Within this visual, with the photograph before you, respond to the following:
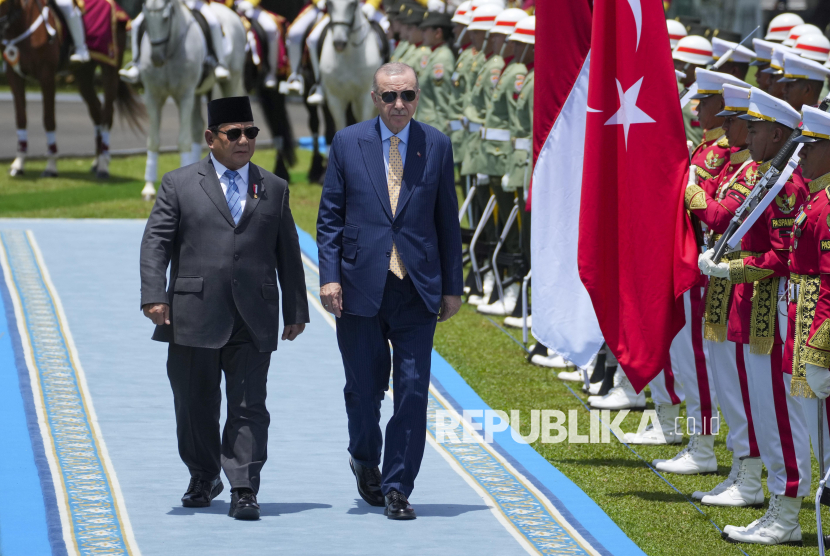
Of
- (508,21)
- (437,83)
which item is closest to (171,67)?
(437,83)

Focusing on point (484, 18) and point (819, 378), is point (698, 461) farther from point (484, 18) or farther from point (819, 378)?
point (484, 18)

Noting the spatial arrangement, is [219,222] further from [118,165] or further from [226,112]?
[118,165]

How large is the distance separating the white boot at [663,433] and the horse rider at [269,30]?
13.0m

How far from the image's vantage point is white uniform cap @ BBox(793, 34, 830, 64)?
8977 millimetres

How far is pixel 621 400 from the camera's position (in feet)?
27.9

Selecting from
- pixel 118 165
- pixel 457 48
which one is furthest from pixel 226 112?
pixel 118 165

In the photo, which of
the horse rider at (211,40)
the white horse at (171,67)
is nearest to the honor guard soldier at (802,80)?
the white horse at (171,67)

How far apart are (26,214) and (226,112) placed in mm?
10175

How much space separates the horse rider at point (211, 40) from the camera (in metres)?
16.9

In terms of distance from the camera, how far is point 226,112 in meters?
6.04

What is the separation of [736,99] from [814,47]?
3228 millimetres

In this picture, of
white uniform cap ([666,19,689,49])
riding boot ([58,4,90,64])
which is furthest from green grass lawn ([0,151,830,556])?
riding boot ([58,4,90,64])

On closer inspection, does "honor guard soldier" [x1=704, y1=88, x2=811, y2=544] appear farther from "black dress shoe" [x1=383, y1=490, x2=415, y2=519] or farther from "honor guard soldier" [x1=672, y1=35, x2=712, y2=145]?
"honor guard soldier" [x1=672, y1=35, x2=712, y2=145]

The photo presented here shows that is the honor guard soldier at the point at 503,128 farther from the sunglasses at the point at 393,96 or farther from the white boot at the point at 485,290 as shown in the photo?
the sunglasses at the point at 393,96
